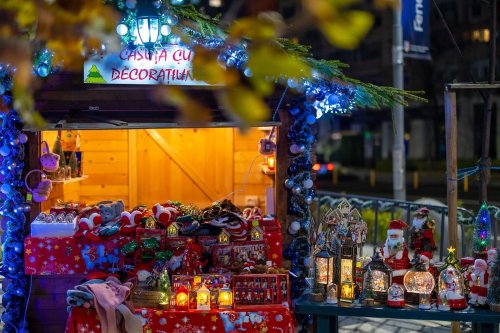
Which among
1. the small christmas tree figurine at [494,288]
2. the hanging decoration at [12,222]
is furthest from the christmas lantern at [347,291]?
the hanging decoration at [12,222]

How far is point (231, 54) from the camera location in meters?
7.15

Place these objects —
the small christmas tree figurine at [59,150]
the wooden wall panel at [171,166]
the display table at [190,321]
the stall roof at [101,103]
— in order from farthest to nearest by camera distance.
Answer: the wooden wall panel at [171,166] < the small christmas tree figurine at [59,150] < the stall roof at [101,103] < the display table at [190,321]

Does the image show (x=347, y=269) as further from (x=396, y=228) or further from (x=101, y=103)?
(x=101, y=103)

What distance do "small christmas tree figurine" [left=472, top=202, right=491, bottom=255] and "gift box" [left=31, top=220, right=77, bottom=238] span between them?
408 cm

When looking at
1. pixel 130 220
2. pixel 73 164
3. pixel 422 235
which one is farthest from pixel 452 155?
pixel 73 164

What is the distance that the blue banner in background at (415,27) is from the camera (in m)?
13.4

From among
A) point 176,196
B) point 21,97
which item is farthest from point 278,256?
point 21,97

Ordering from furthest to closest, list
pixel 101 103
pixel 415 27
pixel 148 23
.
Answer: pixel 415 27 < pixel 101 103 < pixel 148 23

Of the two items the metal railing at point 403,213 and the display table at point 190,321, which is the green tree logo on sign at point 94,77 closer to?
the display table at point 190,321

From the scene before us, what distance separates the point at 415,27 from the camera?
45.6 feet

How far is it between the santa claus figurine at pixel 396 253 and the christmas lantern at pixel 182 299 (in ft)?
5.96

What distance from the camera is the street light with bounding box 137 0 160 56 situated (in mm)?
6520

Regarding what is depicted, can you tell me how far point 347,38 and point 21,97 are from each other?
4.44ft

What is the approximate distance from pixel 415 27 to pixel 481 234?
8547 millimetres
